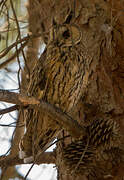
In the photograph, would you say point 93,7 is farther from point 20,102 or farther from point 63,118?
point 20,102

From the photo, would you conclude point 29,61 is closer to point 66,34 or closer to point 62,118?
point 66,34

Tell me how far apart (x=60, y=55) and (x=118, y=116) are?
1.55ft

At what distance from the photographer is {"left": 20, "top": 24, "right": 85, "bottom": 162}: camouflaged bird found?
1.94 metres

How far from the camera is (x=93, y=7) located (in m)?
2.13

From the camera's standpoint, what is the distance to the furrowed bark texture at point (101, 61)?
6.47 feet

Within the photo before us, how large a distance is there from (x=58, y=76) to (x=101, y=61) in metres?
0.30

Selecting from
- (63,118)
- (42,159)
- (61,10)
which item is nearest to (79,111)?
(42,159)

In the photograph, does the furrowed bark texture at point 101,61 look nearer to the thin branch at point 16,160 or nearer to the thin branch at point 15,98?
the thin branch at point 16,160

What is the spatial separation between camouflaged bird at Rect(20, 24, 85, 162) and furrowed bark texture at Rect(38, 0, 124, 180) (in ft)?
0.17

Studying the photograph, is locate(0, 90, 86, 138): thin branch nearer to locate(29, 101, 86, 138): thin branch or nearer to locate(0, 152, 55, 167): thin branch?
locate(29, 101, 86, 138): thin branch

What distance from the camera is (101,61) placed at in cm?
207

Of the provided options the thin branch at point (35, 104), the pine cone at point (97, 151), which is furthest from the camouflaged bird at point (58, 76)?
the thin branch at point (35, 104)

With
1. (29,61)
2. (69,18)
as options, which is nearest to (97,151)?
(69,18)

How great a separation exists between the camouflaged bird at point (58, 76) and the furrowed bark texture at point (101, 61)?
0.05 metres
